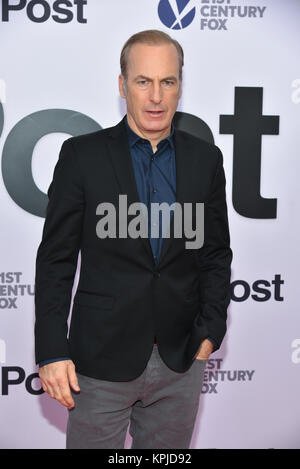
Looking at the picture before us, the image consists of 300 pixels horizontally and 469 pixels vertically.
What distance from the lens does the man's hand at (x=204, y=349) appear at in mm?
1849

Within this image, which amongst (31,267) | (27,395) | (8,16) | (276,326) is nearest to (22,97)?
(8,16)

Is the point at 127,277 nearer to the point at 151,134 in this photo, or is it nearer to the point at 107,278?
the point at 107,278

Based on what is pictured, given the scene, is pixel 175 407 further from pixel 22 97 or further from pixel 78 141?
pixel 22 97

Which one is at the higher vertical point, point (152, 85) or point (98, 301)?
point (152, 85)

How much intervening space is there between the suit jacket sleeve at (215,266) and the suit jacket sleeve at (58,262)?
50 centimetres

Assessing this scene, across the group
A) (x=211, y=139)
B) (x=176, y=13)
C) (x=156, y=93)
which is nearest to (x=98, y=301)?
(x=156, y=93)

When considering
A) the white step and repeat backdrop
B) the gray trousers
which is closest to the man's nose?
the gray trousers

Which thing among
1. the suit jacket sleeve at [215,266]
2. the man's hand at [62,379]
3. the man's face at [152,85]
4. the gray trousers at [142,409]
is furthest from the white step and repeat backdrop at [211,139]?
the man's hand at [62,379]

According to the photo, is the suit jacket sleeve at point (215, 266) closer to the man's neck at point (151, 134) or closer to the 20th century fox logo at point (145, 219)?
the 20th century fox logo at point (145, 219)

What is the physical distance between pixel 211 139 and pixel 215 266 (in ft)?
3.30

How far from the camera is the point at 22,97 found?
2598mm

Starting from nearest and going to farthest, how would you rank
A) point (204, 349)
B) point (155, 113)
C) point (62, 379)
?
point (62, 379)
point (155, 113)
point (204, 349)

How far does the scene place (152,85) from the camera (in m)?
1.70

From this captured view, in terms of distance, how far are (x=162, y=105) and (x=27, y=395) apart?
189cm
